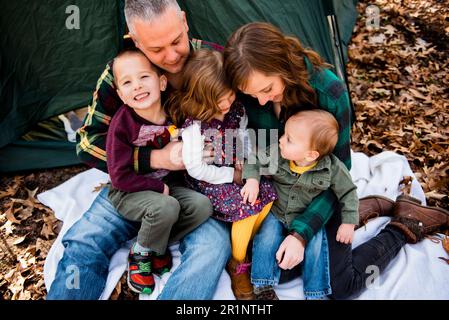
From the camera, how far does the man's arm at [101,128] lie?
8.02ft

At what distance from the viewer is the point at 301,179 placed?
7.82 feet

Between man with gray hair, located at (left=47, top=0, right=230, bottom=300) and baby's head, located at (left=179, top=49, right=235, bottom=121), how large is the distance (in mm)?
137

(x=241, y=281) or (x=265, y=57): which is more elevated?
(x=265, y=57)

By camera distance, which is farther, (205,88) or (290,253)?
(290,253)

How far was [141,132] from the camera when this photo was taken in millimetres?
2426

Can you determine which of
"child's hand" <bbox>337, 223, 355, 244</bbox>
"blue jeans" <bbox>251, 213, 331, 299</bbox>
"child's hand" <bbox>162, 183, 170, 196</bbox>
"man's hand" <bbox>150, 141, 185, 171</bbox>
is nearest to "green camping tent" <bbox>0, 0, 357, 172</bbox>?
"man's hand" <bbox>150, 141, 185, 171</bbox>

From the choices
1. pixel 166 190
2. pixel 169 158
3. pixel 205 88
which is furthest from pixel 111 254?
pixel 205 88

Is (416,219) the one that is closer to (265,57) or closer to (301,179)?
(301,179)

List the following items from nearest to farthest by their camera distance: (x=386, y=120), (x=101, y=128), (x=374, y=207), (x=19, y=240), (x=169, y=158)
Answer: (x=169, y=158) < (x=101, y=128) < (x=374, y=207) < (x=19, y=240) < (x=386, y=120)

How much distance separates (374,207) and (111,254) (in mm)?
1807

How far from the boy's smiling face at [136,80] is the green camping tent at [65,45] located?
1042 mm

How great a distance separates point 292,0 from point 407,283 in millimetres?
2237

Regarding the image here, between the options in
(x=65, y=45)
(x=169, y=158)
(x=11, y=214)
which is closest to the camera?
(x=169, y=158)

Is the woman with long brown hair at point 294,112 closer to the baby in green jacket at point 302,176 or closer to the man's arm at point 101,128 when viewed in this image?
the baby in green jacket at point 302,176
